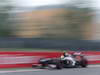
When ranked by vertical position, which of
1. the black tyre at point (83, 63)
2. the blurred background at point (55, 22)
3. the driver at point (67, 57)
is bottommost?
the black tyre at point (83, 63)

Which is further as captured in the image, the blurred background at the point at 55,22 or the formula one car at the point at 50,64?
the blurred background at the point at 55,22

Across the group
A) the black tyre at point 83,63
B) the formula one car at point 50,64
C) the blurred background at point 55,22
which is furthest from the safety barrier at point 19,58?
the blurred background at point 55,22

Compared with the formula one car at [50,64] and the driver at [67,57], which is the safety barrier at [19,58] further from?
the driver at [67,57]

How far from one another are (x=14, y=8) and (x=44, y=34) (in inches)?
247

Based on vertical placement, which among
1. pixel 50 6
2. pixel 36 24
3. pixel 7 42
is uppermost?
pixel 50 6

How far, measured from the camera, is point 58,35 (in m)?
37.1

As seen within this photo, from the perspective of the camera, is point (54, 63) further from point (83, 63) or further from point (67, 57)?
point (83, 63)

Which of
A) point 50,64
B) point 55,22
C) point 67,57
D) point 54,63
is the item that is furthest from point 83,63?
point 55,22

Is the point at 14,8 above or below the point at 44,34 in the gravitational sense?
above

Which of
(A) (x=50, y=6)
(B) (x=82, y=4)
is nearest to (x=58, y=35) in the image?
(B) (x=82, y=4)

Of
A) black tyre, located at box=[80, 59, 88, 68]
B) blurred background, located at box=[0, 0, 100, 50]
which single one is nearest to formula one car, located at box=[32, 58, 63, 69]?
black tyre, located at box=[80, 59, 88, 68]

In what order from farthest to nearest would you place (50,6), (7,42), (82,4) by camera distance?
(50,6) < (82,4) < (7,42)

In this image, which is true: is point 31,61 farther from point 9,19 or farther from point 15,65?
point 9,19

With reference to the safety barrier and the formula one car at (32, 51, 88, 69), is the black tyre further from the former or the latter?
the safety barrier
